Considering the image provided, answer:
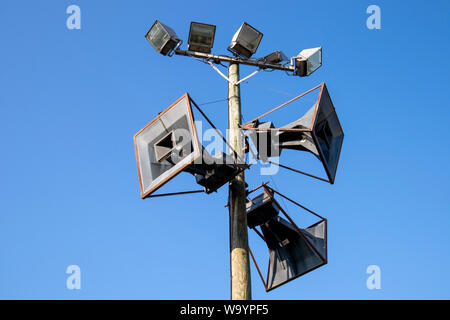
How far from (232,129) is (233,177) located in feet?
6.24

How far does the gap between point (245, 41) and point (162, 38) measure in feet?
7.90

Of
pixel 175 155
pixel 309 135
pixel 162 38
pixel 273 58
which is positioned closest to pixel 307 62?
pixel 273 58

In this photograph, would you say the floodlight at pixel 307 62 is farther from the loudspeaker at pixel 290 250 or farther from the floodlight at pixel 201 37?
the loudspeaker at pixel 290 250

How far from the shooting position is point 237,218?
47.8 feet

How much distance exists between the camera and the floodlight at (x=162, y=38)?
17.9m

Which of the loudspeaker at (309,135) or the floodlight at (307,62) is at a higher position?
the floodlight at (307,62)

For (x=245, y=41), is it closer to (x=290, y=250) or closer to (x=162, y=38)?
(x=162, y=38)

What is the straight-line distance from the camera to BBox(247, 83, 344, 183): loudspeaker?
15562 mm

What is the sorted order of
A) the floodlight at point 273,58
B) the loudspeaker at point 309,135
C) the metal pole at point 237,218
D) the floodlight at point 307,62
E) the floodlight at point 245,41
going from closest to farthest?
the metal pole at point 237,218
the loudspeaker at point 309,135
the floodlight at point 245,41
the floodlight at point 273,58
the floodlight at point 307,62

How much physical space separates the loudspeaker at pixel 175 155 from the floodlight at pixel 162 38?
3.35 metres

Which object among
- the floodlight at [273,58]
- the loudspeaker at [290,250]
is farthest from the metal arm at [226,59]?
the loudspeaker at [290,250]

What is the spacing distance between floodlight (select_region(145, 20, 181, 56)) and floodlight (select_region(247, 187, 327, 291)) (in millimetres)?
5147
